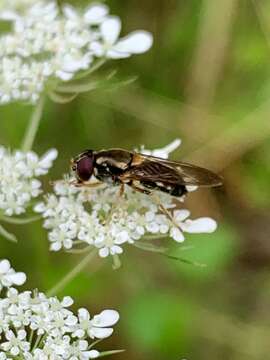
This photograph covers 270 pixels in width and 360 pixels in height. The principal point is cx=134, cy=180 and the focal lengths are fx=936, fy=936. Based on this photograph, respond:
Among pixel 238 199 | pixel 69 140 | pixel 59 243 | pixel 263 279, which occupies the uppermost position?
pixel 69 140

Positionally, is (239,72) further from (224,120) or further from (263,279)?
(263,279)

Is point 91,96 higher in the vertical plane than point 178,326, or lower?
higher

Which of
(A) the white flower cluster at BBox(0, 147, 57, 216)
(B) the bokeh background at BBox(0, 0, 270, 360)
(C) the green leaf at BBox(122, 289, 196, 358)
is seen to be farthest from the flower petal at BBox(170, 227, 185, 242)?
(C) the green leaf at BBox(122, 289, 196, 358)

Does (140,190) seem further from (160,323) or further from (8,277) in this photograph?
(160,323)

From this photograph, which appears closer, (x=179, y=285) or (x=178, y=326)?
(x=178, y=326)

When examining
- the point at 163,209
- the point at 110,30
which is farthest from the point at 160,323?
the point at 110,30

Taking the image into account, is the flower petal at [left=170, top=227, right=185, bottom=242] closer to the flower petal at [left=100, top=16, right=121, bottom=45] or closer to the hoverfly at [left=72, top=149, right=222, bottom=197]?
the hoverfly at [left=72, top=149, right=222, bottom=197]

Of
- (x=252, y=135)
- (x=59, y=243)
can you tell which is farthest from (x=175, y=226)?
(x=252, y=135)
